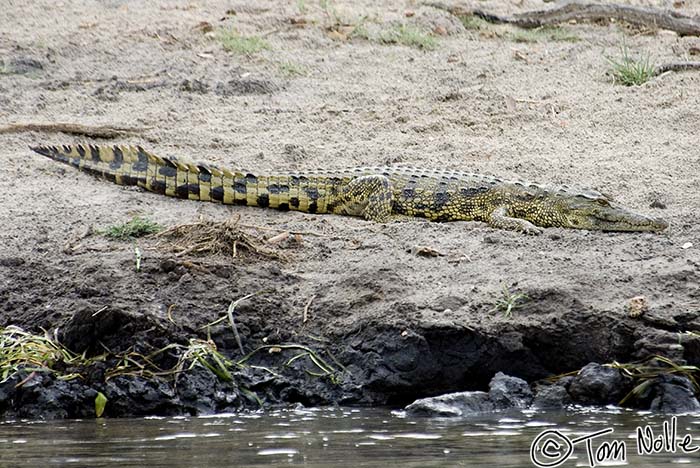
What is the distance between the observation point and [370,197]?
920 centimetres

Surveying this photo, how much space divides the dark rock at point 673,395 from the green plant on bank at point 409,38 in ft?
22.0

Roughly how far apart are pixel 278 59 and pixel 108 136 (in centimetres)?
246

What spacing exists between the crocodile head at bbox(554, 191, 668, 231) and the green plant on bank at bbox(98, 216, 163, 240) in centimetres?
280

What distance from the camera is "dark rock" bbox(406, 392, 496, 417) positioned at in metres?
6.47

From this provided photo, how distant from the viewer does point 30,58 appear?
12.1 meters

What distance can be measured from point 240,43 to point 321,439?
7.11 meters

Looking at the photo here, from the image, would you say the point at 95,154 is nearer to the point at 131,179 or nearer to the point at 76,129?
the point at 131,179

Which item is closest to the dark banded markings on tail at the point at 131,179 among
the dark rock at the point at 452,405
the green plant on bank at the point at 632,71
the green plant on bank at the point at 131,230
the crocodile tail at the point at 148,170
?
the crocodile tail at the point at 148,170

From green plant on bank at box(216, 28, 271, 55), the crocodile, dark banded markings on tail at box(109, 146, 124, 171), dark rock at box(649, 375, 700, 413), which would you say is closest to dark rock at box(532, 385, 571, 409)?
dark rock at box(649, 375, 700, 413)

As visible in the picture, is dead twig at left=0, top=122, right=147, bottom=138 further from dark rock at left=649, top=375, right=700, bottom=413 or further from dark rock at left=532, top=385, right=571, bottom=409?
dark rock at left=649, top=375, right=700, bottom=413

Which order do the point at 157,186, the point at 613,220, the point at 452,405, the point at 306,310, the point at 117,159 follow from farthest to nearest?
the point at 117,159 → the point at 157,186 → the point at 613,220 → the point at 306,310 → the point at 452,405

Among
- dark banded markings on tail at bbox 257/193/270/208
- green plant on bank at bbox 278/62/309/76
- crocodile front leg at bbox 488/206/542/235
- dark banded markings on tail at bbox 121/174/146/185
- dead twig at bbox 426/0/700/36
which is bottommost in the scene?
crocodile front leg at bbox 488/206/542/235

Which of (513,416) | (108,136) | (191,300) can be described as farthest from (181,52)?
Result: (513,416)

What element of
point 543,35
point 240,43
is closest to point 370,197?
point 240,43
